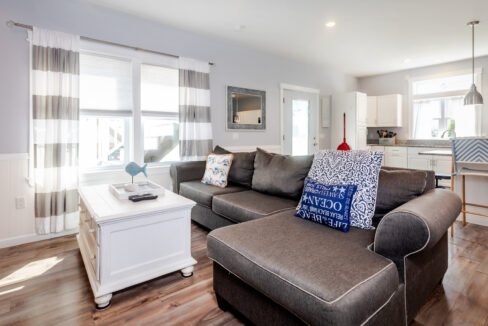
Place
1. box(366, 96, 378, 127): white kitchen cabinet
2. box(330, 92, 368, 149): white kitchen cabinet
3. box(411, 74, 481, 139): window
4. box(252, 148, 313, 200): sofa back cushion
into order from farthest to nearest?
box(366, 96, 378, 127): white kitchen cabinet, box(330, 92, 368, 149): white kitchen cabinet, box(411, 74, 481, 139): window, box(252, 148, 313, 200): sofa back cushion

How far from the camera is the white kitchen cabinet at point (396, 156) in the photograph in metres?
5.56

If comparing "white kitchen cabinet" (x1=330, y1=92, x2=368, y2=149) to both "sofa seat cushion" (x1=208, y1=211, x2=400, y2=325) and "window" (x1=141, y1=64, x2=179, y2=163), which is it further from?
"sofa seat cushion" (x1=208, y1=211, x2=400, y2=325)

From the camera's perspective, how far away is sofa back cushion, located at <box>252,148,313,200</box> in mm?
2535

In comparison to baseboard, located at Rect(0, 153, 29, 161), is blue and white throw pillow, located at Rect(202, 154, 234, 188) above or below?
below

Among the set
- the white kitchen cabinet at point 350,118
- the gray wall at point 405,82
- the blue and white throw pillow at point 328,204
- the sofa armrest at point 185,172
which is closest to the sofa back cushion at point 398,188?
the blue and white throw pillow at point 328,204

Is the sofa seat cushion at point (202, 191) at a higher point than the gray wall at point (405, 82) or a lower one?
lower

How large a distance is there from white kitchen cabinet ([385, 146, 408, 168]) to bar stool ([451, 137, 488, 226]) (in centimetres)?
262

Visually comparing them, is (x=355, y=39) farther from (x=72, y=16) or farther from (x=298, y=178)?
(x=72, y=16)

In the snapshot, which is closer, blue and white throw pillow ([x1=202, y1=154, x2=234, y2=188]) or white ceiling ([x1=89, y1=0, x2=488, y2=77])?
white ceiling ([x1=89, y1=0, x2=488, y2=77])

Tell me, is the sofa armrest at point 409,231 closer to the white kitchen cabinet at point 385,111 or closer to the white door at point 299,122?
the white door at point 299,122

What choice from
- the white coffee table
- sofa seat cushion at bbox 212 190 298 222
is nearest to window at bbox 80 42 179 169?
the white coffee table

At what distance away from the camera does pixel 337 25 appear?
356cm

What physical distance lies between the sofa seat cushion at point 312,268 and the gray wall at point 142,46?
2.49m

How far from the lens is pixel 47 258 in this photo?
2.41 metres
